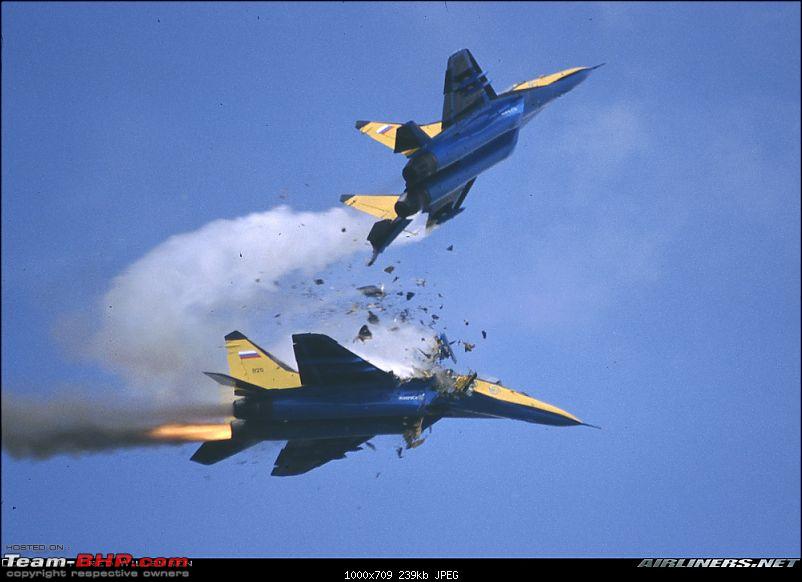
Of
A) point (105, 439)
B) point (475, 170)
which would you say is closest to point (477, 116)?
point (475, 170)

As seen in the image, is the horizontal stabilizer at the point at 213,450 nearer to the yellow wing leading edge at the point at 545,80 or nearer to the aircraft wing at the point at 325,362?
the aircraft wing at the point at 325,362

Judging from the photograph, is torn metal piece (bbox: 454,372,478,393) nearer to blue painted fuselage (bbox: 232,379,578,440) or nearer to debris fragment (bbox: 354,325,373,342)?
blue painted fuselage (bbox: 232,379,578,440)

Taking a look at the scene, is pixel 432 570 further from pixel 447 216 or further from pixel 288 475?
pixel 447 216

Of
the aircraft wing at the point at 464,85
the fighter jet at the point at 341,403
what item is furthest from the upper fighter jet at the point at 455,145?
the fighter jet at the point at 341,403

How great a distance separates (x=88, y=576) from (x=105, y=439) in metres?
9.49

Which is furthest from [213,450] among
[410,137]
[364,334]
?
[410,137]

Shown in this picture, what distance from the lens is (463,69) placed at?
A: 173ft

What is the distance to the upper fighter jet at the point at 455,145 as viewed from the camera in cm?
5003

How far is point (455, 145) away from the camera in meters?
50.3

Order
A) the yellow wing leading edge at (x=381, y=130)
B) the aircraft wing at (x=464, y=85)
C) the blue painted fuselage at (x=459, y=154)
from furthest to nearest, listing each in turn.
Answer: the yellow wing leading edge at (x=381, y=130) < the aircraft wing at (x=464, y=85) < the blue painted fuselage at (x=459, y=154)

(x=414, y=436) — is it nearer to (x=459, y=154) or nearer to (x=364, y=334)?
(x=364, y=334)

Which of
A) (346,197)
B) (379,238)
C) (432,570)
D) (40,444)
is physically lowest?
(432,570)

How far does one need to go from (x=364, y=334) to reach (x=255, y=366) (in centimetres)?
570

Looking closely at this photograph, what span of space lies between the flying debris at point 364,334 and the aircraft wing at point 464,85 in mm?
10525
